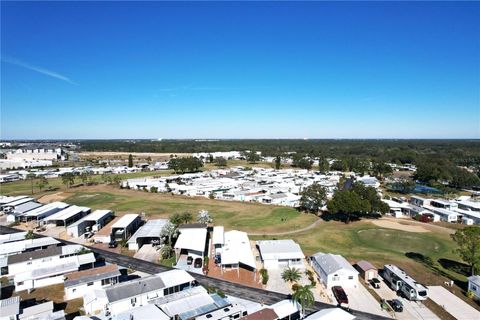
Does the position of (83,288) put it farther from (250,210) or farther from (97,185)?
(97,185)

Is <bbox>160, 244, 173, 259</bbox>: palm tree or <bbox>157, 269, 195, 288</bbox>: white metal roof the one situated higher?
<bbox>157, 269, 195, 288</bbox>: white metal roof

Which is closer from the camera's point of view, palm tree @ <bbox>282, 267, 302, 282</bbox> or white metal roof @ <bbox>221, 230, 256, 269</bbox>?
palm tree @ <bbox>282, 267, 302, 282</bbox>

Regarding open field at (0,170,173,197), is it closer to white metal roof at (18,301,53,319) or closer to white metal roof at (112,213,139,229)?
white metal roof at (112,213,139,229)

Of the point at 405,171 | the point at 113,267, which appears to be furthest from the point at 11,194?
the point at 405,171

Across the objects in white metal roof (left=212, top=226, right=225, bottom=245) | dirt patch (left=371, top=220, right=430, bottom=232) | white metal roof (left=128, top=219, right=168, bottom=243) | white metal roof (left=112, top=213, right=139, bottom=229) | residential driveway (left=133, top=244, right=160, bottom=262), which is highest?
white metal roof (left=112, top=213, right=139, bottom=229)

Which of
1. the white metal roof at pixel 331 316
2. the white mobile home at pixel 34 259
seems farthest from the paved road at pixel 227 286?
the white mobile home at pixel 34 259

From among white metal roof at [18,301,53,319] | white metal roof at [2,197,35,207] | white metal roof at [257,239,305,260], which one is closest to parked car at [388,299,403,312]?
white metal roof at [257,239,305,260]
